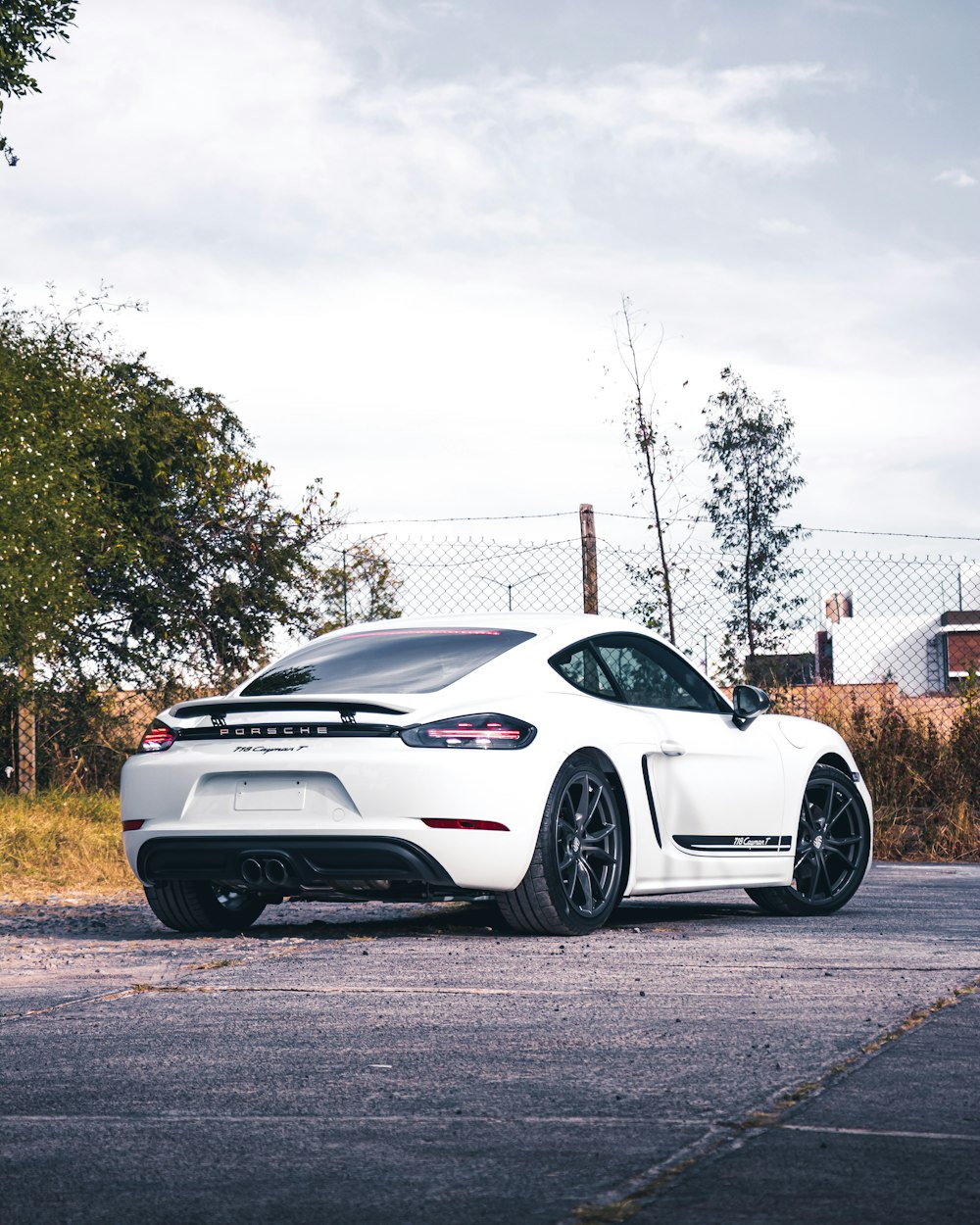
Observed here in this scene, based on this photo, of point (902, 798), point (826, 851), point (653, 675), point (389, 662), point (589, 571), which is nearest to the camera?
point (389, 662)

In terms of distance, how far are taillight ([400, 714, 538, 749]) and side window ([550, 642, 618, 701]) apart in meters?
0.60

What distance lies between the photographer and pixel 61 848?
1199 cm

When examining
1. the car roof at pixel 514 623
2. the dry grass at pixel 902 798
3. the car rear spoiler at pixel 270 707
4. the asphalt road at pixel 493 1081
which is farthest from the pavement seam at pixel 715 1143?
the dry grass at pixel 902 798

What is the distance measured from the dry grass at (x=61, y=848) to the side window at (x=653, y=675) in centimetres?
385

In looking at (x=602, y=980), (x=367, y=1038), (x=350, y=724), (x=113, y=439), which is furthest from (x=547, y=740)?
(x=113, y=439)

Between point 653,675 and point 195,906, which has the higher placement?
point 653,675

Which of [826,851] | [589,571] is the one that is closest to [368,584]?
[589,571]

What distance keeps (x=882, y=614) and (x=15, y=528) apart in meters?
8.02

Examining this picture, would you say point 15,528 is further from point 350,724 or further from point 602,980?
point 602,980

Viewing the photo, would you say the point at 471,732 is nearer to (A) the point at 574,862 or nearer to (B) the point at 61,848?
(A) the point at 574,862

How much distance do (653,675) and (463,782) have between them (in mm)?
1728

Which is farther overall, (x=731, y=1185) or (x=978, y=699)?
(x=978, y=699)

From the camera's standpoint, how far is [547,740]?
7234 mm

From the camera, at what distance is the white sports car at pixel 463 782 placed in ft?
22.9
